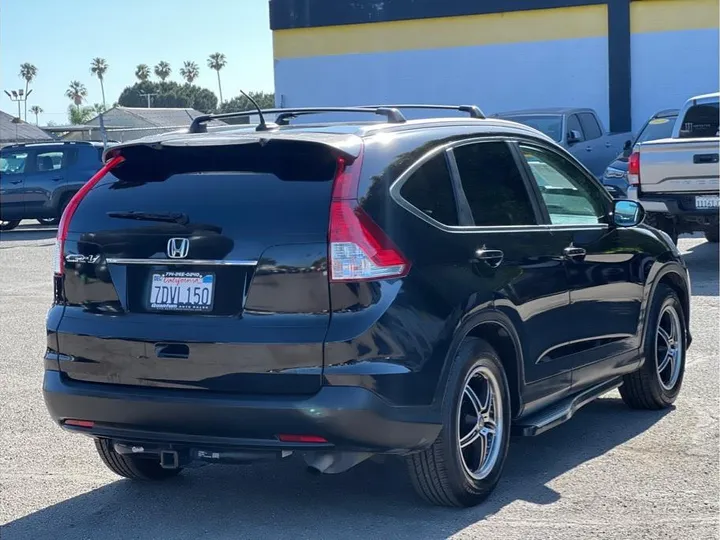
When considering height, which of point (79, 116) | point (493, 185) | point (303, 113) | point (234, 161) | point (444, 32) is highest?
point (444, 32)

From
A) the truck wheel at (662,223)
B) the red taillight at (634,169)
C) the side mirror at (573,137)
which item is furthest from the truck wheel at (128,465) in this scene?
the side mirror at (573,137)

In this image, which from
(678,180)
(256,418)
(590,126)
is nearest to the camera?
(256,418)

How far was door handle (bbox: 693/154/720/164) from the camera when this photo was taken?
13.0m

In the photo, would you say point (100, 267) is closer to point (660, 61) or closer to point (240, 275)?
point (240, 275)

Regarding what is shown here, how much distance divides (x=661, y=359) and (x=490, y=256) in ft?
8.14

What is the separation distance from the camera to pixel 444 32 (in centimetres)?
3030

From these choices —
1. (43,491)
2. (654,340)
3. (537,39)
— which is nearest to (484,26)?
(537,39)

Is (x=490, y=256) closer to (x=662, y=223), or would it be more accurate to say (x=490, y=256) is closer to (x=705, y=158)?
(x=705, y=158)

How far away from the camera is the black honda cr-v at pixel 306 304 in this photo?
15.3ft

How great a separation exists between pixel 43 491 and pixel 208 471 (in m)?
0.86

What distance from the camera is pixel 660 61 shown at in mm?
28344

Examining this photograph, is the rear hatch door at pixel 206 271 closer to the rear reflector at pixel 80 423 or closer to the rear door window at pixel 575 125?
the rear reflector at pixel 80 423

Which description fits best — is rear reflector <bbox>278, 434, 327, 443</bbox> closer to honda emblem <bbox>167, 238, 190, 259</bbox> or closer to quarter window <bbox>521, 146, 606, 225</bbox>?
honda emblem <bbox>167, 238, 190, 259</bbox>

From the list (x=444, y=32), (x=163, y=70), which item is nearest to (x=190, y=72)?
(x=163, y=70)
